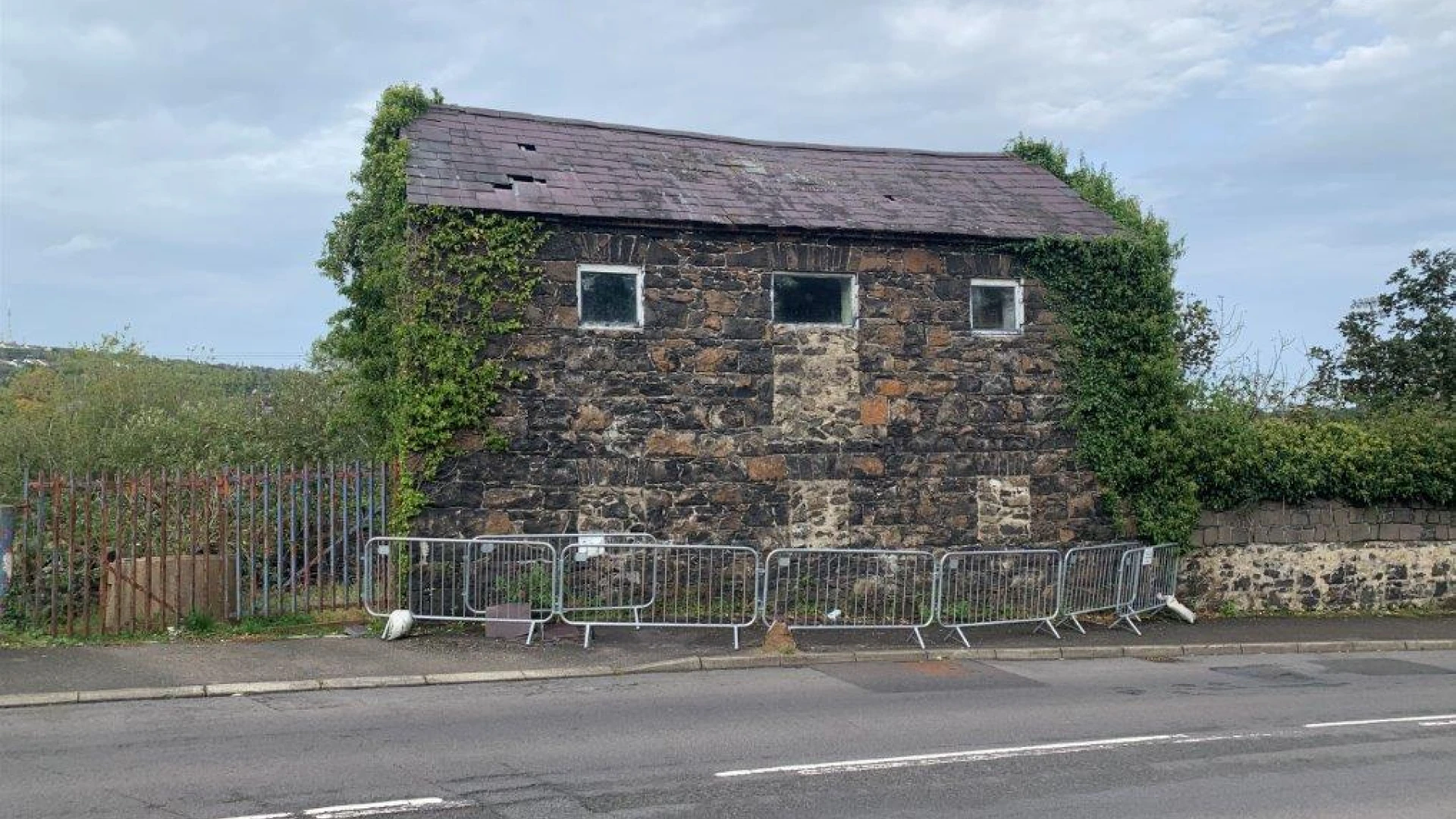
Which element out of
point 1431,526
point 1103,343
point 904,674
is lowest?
point 904,674

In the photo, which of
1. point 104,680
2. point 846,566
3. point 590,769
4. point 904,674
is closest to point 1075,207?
point 846,566

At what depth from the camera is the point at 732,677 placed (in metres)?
10.2

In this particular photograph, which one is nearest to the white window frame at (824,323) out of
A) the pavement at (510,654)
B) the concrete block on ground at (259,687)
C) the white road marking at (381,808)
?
the pavement at (510,654)

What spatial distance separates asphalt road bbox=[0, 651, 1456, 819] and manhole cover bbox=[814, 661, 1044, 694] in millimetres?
49

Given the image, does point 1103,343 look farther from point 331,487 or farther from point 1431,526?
point 331,487

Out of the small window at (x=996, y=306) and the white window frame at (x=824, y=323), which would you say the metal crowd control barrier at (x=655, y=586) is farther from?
the small window at (x=996, y=306)

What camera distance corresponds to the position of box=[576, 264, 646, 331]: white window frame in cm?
1264

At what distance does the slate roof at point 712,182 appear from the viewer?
12.8 metres

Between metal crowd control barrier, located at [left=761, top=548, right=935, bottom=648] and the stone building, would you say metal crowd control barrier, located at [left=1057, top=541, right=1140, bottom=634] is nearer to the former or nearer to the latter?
A: the stone building

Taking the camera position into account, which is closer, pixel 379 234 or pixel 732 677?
pixel 732 677

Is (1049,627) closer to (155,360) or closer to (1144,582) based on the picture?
(1144,582)

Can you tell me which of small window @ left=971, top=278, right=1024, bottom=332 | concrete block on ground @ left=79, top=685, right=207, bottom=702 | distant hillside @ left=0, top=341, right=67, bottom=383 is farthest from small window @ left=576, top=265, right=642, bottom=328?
distant hillside @ left=0, top=341, right=67, bottom=383

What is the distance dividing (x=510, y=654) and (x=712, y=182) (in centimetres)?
665

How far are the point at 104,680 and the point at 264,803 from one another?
153 inches
